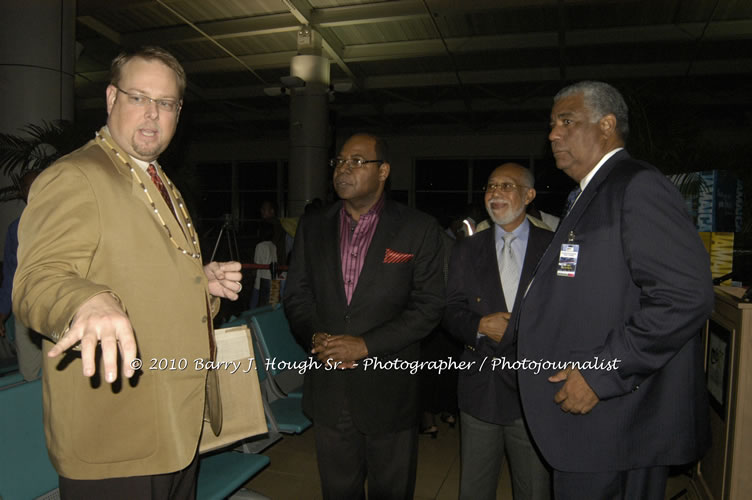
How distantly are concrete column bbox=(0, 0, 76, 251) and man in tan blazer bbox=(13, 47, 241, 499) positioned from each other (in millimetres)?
Result: 4640

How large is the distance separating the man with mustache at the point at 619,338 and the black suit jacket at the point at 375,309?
2.08 feet

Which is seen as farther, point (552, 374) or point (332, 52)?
point (332, 52)

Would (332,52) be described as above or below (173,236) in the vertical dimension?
above

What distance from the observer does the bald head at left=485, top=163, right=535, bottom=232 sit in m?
2.46

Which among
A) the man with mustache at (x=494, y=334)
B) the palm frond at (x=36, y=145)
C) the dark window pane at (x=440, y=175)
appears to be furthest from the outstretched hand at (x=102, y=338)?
the dark window pane at (x=440, y=175)

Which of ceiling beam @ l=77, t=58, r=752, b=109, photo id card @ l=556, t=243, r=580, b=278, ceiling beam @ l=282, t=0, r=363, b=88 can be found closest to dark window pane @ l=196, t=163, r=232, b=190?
ceiling beam @ l=77, t=58, r=752, b=109

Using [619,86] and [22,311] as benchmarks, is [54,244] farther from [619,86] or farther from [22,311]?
[619,86]

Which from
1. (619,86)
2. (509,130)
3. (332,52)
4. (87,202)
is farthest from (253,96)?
(87,202)

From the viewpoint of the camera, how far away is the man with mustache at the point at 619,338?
1403mm

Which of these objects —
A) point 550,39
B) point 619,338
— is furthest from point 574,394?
point 550,39

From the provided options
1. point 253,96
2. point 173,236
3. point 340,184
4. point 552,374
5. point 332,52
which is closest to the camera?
point 173,236

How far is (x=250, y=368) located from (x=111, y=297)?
74 centimetres

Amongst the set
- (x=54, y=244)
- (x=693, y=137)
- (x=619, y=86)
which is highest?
(x=619, y=86)

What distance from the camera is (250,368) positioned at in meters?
1.61
